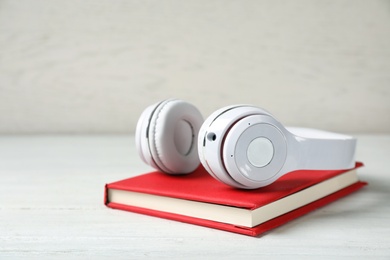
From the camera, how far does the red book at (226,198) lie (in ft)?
3.07

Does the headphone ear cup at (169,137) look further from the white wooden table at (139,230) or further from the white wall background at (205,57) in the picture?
the white wall background at (205,57)

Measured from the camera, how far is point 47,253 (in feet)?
2.73

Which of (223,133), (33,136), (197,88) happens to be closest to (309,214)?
(223,133)

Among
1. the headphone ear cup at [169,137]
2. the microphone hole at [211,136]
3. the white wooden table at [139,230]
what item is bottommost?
the white wooden table at [139,230]

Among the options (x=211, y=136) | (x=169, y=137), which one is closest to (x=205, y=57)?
(x=169, y=137)

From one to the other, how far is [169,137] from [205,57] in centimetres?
136

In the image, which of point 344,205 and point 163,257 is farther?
point 344,205

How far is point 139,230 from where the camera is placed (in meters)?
0.96

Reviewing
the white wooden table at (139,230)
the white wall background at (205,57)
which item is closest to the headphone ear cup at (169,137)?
the white wooden table at (139,230)

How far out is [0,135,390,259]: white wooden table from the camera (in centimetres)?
83

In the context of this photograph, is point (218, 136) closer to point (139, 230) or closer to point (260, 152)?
point (260, 152)

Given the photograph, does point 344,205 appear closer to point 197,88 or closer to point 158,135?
point 158,135

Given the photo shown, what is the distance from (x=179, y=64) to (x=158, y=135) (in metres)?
Answer: 1.36

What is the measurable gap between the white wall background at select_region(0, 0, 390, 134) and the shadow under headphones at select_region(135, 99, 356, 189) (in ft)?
4.23
